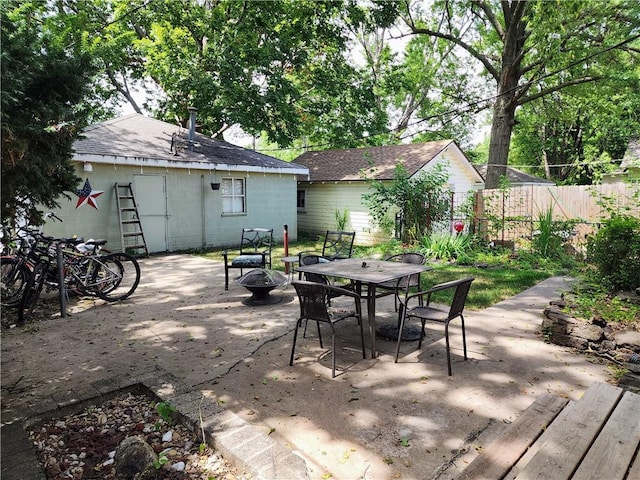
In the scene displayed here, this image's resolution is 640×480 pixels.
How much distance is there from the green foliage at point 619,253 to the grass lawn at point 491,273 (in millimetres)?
1329

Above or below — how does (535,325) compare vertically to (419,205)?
below

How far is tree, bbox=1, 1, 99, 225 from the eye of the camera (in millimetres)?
2898

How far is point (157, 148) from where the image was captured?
38.5 ft

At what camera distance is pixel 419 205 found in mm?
11203

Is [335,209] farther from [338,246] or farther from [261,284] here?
[261,284]

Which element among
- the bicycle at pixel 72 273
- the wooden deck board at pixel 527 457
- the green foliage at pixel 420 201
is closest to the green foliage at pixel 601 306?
the wooden deck board at pixel 527 457

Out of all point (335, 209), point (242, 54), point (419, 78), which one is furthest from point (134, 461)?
point (419, 78)

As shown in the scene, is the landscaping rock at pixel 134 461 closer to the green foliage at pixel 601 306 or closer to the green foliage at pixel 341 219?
the green foliage at pixel 601 306

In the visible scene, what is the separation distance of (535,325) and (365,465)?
144 inches

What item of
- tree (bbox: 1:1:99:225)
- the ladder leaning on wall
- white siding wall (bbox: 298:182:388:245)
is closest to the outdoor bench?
tree (bbox: 1:1:99:225)

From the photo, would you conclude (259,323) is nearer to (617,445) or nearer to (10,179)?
(10,179)

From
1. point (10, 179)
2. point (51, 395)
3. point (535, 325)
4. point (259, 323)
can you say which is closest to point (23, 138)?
point (10, 179)

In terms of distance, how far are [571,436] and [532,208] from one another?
1041 cm

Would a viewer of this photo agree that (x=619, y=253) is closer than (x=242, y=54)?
Yes
